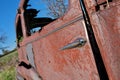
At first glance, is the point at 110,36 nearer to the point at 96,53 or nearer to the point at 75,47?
the point at 96,53

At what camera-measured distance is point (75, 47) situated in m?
1.78

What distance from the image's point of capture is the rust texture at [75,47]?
1.45 metres

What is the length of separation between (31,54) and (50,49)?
609 mm

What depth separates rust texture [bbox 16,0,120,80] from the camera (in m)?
1.45

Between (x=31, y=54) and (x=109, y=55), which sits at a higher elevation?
(x=109, y=55)

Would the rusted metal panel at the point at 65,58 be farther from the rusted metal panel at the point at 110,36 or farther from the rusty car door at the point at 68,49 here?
the rusted metal panel at the point at 110,36

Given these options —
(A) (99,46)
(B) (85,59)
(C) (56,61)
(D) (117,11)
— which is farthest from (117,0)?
(C) (56,61)

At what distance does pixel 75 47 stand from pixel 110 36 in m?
0.38

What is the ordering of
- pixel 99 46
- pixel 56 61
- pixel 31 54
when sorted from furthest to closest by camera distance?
pixel 31 54 → pixel 56 61 → pixel 99 46

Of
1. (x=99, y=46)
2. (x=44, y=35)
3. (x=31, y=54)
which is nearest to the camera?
(x=99, y=46)

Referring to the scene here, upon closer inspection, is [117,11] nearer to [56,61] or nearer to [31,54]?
[56,61]

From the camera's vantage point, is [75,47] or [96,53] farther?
[75,47]

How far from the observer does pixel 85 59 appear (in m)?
1.69

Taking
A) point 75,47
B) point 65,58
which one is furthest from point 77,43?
point 65,58
